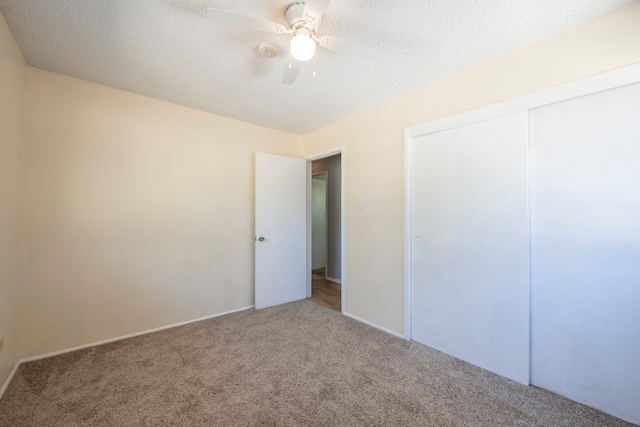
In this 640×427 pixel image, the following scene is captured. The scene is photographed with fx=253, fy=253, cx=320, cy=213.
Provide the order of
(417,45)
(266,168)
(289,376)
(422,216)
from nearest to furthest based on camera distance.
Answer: (417,45), (289,376), (422,216), (266,168)

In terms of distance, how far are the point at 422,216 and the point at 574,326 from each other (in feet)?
3.88

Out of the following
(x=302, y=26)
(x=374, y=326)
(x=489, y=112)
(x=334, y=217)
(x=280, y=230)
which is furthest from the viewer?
(x=334, y=217)

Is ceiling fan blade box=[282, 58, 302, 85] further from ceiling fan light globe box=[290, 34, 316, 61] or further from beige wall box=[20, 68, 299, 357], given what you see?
beige wall box=[20, 68, 299, 357]

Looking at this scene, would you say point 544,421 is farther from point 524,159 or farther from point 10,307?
point 10,307

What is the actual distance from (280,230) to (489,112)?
252 cm

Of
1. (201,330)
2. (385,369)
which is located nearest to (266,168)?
(201,330)

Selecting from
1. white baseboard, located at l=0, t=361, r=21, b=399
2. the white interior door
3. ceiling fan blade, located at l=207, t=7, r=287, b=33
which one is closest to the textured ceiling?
ceiling fan blade, located at l=207, t=7, r=287, b=33

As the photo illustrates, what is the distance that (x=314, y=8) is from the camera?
1235 millimetres

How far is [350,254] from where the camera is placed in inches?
116

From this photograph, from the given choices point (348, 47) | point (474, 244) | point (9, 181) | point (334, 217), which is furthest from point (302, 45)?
point (334, 217)

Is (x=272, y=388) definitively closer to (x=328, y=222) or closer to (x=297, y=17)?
(x=297, y=17)

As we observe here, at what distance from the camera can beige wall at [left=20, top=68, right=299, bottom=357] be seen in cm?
207

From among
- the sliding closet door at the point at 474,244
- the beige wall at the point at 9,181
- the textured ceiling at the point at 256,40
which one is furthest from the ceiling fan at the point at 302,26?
the beige wall at the point at 9,181

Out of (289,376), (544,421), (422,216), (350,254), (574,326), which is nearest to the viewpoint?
(544,421)
